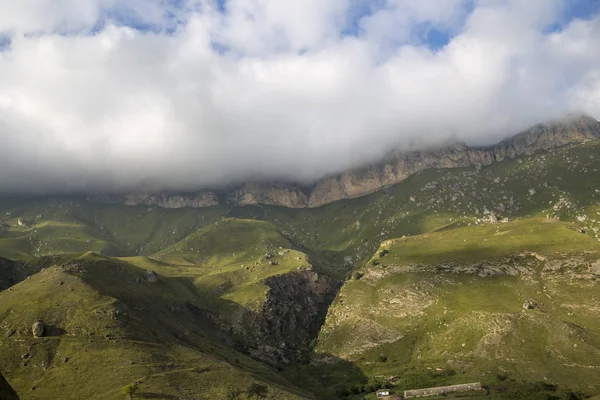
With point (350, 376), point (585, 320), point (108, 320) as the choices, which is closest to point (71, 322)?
point (108, 320)

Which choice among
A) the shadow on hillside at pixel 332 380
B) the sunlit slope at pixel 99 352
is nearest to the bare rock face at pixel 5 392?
the sunlit slope at pixel 99 352

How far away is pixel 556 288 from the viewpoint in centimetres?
19312

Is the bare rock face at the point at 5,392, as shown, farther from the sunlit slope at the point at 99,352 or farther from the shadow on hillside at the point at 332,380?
the shadow on hillside at the point at 332,380

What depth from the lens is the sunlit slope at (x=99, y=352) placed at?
11862 cm

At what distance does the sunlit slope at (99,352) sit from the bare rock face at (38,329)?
1618 mm

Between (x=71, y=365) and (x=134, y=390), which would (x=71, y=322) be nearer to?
(x=71, y=365)

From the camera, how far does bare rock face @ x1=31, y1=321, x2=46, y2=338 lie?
454ft

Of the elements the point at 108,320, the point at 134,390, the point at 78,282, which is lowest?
the point at 134,390

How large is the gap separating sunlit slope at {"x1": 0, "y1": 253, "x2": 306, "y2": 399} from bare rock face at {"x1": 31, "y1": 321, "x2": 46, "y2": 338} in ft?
5.31

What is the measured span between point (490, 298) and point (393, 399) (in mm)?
80950

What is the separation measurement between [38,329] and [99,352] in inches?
977

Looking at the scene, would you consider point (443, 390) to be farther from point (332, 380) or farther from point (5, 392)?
point (5, 392)

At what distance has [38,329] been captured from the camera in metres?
139

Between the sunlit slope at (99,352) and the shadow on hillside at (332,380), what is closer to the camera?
the sunlit slope at (99,352)
